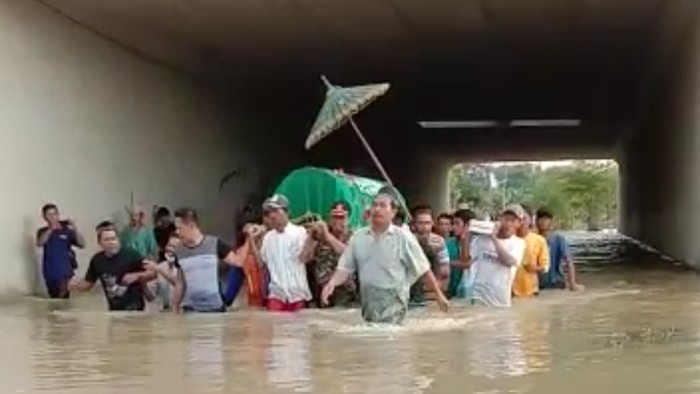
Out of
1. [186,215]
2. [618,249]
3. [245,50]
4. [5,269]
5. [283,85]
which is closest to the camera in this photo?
[186,215]

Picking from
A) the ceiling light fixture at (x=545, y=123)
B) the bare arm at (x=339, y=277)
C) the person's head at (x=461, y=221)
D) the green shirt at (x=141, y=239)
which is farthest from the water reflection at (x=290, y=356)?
the ceiling light fixture at (x=545, y=123)

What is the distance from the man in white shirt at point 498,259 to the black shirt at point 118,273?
331 cm

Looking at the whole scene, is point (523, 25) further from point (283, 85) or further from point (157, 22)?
point (283, 85)

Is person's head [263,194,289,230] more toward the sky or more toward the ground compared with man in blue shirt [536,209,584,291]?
more toward the sky

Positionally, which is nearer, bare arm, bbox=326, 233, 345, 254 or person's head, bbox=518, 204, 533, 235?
bare arm, bbox=326, 233, 345, 254

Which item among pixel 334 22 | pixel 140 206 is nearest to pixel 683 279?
pixel 334 22

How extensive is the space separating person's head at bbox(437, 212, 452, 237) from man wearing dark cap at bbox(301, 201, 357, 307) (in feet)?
5.99

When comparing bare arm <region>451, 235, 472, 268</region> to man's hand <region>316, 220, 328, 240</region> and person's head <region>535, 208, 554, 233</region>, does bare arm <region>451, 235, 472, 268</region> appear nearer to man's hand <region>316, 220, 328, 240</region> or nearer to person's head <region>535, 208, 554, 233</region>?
person's head <region>535, 208, 554, 233</region>

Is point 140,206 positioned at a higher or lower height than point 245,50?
lower

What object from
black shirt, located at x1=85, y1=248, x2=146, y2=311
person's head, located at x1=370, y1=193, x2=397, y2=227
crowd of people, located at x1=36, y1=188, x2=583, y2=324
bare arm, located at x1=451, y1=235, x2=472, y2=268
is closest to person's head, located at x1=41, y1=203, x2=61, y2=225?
crowd of people, located at x1=36, y1=188, x2=583, y2=324

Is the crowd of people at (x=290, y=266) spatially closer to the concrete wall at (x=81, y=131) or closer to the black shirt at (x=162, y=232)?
the black shirt at (x=162, y=232)

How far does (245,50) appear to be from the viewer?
982 inches

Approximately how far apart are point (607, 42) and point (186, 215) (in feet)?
49.4

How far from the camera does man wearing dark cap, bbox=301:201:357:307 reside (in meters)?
12.7
